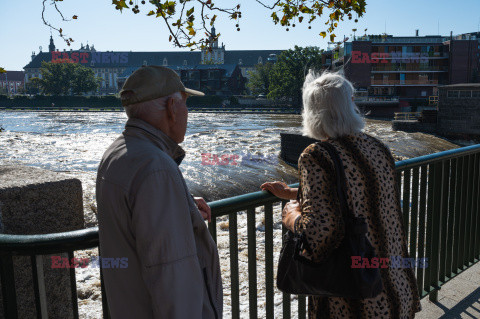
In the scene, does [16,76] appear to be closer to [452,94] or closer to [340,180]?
[452,94]

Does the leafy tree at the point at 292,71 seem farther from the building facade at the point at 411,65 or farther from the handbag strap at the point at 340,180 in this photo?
the handbag strap at the point at 340,180

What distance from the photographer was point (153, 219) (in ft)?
4.76

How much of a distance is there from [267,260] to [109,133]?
3656 cm

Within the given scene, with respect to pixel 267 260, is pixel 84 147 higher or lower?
lower

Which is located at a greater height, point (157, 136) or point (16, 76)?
point (16, 76)

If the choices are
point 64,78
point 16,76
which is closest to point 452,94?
point 64,78

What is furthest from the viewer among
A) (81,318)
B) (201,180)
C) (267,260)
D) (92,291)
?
(201,180)

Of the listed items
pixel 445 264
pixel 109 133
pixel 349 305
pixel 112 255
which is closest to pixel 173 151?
pixel 112 255

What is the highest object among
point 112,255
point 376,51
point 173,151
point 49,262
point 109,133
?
point 376,51

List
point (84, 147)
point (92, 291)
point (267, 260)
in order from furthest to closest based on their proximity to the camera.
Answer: point (84, 147)
point (92, 291)
point (267, 260)

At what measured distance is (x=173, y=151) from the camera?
1.70m

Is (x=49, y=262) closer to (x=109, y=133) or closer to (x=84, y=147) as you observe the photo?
(x=84, y=147)

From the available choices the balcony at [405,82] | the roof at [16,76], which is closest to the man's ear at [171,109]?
the balcony at [405,82]

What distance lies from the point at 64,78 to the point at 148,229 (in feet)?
356
